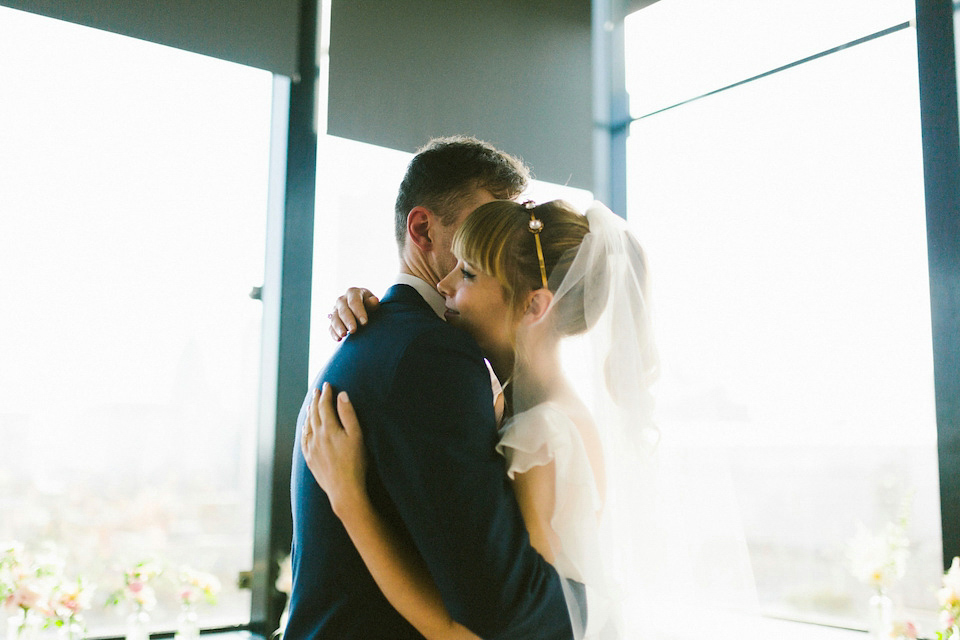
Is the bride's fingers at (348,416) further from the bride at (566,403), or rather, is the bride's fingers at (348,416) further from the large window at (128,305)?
the large window at (128,305)

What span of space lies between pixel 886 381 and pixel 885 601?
747mm

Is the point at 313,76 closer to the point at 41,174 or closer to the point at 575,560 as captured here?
the point at 41,174

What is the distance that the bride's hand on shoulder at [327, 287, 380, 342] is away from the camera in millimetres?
1371

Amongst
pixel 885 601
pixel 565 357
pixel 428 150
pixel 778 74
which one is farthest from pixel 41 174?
pixel 885 601

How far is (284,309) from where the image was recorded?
10.2ft

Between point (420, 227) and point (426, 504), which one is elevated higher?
point (420, 227)

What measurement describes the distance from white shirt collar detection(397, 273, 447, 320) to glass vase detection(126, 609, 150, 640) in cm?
189

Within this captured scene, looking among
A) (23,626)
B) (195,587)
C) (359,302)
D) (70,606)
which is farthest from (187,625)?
(359,302)

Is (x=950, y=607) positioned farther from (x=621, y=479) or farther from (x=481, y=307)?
(x=481, y=307)

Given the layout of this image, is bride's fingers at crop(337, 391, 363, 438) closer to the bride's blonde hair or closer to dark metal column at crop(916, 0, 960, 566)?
the bride's blonde hair

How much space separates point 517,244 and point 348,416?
43 centimetres

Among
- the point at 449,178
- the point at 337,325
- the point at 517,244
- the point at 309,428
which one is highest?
the point at 449,178

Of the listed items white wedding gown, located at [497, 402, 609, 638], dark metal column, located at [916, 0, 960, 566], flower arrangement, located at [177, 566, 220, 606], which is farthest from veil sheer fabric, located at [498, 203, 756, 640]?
flower arrangement, located at [177, 566, 220, 606]

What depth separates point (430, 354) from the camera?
44.1 inches
